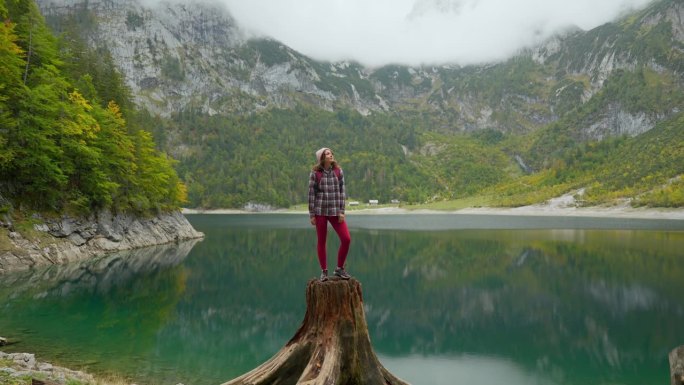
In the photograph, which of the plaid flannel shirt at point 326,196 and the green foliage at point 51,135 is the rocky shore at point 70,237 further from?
the plaid flannel shirt at point 326,196

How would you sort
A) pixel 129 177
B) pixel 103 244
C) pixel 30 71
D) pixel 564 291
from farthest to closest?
pixel 129 177 → pixel 103 244 → pixel 30 71 → pixel 564 291

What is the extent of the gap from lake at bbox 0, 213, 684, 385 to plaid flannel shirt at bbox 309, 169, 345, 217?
1087 cm

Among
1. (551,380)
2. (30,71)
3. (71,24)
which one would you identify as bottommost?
(551,380)

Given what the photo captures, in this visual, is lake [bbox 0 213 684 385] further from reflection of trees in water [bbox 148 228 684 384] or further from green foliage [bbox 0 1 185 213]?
green foliage [bbox 0 1 185 213]

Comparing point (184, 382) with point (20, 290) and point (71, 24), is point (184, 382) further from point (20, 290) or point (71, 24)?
point (71, 24)

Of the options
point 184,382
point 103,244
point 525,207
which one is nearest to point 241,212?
point 525,207

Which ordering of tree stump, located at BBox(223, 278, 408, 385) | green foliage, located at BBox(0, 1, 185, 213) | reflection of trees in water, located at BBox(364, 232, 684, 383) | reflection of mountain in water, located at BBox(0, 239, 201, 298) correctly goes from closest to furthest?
tree stump, located at BBox(223, 278, 408, 385) < reflection of trees in water, located at BBox(364, 232, 684, 383) < reflection of mountain in water, located at BBox(0, 239, 201, 298) < green foliage, located at BBox(0, 1, 185, 213)

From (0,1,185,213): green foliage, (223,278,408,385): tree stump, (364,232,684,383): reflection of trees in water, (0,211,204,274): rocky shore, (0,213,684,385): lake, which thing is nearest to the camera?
(223,278,408,385): tree stump

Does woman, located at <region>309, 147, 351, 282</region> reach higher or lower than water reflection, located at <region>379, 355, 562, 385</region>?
higher

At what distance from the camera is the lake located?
59.1 feet

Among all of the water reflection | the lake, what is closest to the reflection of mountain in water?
the lake

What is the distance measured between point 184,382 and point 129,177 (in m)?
42.0

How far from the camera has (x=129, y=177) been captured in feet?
171

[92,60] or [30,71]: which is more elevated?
Result: [92,60]
